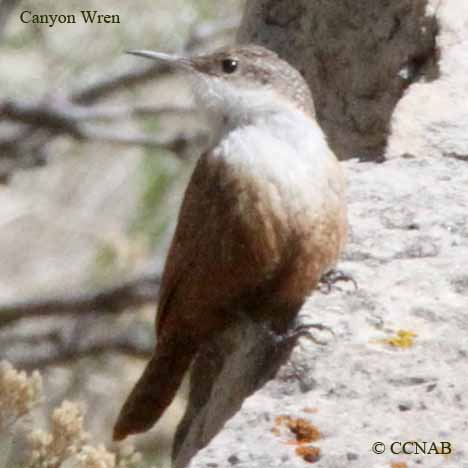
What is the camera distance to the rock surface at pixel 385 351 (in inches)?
173

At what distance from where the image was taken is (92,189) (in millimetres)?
11336

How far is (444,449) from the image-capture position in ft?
14.0

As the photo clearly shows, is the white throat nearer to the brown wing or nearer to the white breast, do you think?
the white breast

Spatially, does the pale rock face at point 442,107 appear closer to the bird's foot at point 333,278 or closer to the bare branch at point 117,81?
the bird's foot at point 333,278

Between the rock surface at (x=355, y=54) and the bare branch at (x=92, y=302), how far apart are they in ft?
7.14

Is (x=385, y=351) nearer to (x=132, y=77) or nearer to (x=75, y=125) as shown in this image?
(x=75, y=125)

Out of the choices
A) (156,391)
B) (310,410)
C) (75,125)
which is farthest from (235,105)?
(75,125)

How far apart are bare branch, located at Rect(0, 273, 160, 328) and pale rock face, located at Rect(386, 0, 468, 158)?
9.34ft

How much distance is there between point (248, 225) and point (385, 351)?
2.54 feet

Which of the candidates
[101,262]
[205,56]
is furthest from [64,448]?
[101,262]

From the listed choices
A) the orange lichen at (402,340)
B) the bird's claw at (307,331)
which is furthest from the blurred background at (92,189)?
the orange lichen at (402,340)

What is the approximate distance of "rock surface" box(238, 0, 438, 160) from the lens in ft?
21.0

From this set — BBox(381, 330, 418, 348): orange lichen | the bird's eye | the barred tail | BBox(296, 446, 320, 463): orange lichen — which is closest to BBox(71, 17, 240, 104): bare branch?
the bird's eye

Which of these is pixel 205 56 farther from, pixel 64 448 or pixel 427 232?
pixel 64 448
